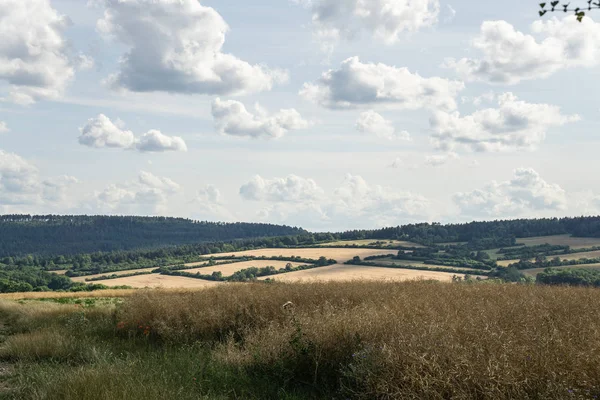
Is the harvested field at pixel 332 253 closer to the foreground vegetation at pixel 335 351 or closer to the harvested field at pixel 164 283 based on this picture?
the harvested field at pixel 164 283

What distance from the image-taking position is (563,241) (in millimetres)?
99750

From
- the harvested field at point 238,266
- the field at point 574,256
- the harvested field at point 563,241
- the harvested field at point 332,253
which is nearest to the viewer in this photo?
the field at point 574,256

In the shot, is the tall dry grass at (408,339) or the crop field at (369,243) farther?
the crop field at (369,243)

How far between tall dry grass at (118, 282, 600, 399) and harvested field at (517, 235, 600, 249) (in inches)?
3394

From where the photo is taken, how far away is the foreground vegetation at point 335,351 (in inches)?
295

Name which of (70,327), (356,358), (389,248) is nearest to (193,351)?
(356,358)

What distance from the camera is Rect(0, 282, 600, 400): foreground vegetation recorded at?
7500 mm

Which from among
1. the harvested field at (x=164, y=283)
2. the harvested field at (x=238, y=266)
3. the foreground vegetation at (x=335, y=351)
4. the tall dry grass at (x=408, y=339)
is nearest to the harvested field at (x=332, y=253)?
the harvested field at (x=238, y=266)

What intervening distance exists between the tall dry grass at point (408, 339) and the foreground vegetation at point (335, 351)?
0.03 meters

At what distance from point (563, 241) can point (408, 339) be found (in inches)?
4029

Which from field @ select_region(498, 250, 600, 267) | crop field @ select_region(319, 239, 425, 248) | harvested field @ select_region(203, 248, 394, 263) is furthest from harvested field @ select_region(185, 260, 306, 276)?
field @ select_region(498, 250, 600, 267)

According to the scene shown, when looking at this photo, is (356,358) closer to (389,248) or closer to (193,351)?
(193,351)

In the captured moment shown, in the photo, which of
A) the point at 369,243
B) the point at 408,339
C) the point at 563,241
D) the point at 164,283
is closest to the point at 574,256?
the point at 563,241

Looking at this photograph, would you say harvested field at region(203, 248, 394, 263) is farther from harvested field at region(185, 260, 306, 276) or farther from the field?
the field
